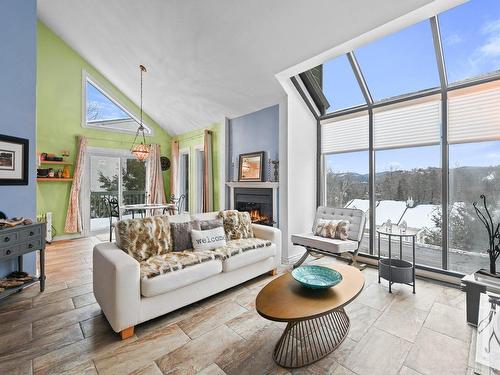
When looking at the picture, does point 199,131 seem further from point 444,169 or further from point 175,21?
point 444,169

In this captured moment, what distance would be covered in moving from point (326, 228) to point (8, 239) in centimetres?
372

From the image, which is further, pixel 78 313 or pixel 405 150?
Answer: pixel 405 150

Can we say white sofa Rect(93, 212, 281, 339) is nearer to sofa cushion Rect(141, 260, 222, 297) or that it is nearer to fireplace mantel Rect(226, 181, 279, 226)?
sofa cushion Rect(141, 260, 222, 297)

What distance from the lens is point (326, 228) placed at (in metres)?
3.59

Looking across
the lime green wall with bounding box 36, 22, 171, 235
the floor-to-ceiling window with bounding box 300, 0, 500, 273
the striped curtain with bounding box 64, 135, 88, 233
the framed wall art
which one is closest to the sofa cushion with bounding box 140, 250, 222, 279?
the framed wall art

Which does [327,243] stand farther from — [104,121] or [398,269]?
[104,121]

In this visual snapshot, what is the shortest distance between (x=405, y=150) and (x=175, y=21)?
3840 mm

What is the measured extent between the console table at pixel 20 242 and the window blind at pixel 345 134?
13.9 ft

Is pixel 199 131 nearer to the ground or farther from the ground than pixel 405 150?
farther from the ground

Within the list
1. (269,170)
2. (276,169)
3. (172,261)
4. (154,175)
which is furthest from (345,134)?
(154,175)

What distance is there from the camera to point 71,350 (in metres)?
1.82

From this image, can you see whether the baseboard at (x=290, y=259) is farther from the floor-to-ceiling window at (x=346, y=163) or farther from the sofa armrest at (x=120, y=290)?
the sofa armrest at (x=120, y=290)

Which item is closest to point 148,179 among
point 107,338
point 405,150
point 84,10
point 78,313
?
point 84,10

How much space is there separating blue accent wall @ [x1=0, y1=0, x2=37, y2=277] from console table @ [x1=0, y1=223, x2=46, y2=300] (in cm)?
39
